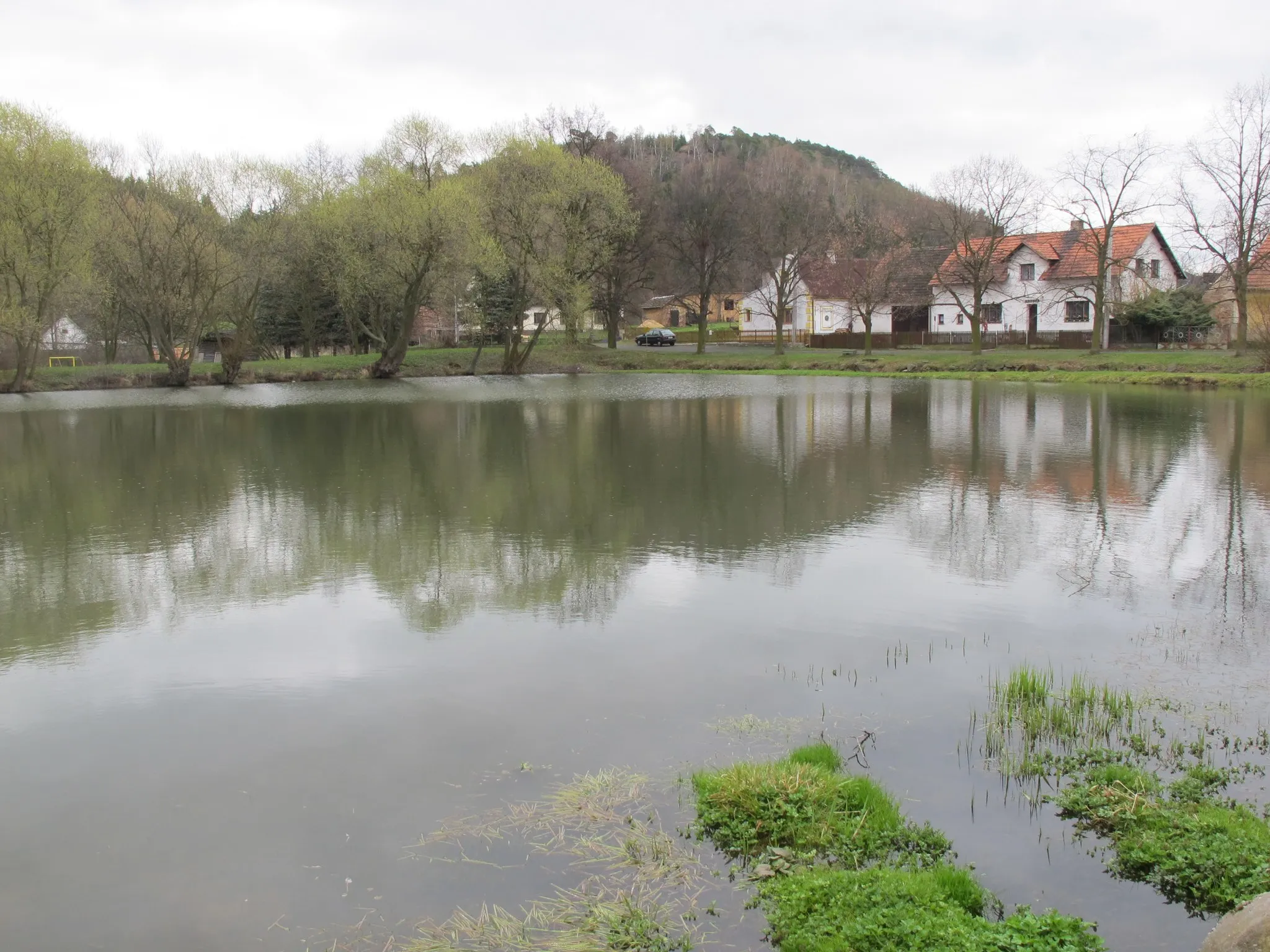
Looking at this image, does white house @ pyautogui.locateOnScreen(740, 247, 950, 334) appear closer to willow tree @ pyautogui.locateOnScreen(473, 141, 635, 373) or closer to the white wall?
the white wall

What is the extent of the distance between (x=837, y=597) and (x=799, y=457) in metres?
11.7

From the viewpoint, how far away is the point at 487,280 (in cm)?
6488

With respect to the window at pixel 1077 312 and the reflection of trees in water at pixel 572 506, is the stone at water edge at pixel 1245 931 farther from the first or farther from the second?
the window at pixel 1077 312

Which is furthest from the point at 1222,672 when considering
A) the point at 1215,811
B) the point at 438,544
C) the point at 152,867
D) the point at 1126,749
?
the point at 438,544

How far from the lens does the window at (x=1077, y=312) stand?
6581 centimetres

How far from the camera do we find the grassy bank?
152ft

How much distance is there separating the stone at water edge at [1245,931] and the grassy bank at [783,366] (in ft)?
141

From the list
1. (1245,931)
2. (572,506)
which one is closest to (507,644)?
(1245,931)

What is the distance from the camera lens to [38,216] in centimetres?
4606

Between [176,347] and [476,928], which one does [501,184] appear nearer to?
[176,347]

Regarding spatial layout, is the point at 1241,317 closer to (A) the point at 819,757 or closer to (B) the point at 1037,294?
(B) the point at 1037,294

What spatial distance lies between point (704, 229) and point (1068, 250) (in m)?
24.5

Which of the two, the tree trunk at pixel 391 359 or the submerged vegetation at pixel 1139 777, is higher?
the tree trunk at pixel 391 359

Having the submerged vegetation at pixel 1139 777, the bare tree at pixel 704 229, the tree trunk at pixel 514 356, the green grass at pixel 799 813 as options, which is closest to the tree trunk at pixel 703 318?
the bare tree at pixel 704 229
